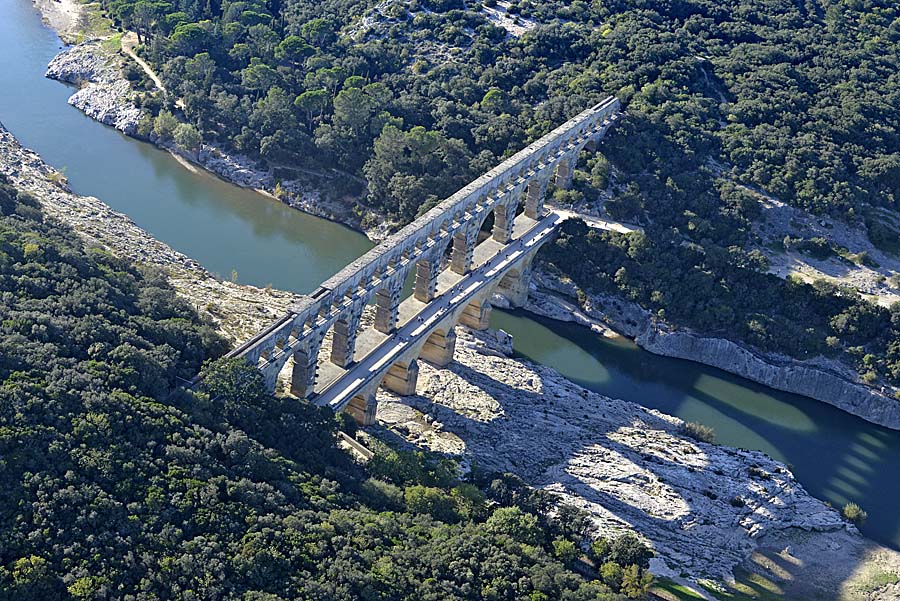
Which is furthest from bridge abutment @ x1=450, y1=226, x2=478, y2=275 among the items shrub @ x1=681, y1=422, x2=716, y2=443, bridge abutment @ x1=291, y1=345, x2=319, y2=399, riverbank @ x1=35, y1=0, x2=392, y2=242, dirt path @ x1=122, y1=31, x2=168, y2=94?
dirt path @ x1=122, y1=31, x2=168, y2=94

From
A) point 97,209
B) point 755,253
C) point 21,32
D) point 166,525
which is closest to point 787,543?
point 755,253

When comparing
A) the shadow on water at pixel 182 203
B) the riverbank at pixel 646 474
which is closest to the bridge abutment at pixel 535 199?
the shadow on water at pixel 182 203

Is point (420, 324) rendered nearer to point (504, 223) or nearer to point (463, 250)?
point (463, 250)

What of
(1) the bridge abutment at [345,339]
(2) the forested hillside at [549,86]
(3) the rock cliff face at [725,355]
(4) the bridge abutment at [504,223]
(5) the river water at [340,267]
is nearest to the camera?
(1) the bridge abutment at [345,339]

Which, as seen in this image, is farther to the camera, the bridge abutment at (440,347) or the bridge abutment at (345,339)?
the bridge abutment at (440,347)

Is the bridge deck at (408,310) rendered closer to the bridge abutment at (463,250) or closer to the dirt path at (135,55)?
the bridge abutment at (463,250)

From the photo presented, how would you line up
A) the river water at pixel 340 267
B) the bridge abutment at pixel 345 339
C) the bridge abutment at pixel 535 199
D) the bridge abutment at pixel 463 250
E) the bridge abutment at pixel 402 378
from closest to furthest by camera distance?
the bridge abutment at pixel 345 339, the bridge abutment at pixel 402 378, the river water at pixel 340 267, the bridge abutment at pixel 463 250, the bridge abutment at pixel 535 199

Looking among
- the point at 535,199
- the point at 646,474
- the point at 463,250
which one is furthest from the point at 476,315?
the point at 646,474

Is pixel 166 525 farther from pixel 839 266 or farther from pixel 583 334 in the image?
pixel 839 266
